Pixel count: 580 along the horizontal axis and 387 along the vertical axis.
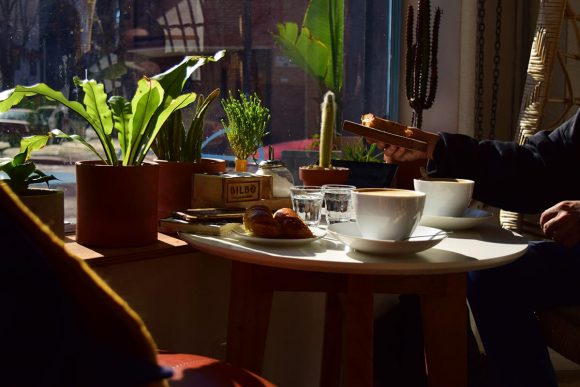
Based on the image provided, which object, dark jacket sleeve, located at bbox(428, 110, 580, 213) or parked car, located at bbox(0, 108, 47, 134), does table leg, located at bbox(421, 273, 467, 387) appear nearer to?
dark jacket sleeve, located at bbox(428, 110, 580, 213)

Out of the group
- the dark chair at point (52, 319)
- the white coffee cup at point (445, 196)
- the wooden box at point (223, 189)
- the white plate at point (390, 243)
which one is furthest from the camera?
the wooden box at point (223, 189)

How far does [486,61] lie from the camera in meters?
3.17

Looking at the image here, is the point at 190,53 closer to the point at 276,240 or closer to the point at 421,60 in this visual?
the point at 421,60

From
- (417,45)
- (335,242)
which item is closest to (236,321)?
(335,242)

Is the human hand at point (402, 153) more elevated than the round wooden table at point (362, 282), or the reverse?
the human hand at point (402, 153)

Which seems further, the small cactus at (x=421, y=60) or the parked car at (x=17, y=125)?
the small cactus at (x=421, y=60)

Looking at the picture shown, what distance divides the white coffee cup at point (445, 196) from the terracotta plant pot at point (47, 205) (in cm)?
79

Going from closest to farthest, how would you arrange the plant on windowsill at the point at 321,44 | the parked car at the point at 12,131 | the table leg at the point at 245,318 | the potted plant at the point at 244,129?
the table leg at the point at 245,318 → the parked car at the point at 12,131 → the potted plant at the point at 244,129 → the plant on windowsill at the point at 321,44

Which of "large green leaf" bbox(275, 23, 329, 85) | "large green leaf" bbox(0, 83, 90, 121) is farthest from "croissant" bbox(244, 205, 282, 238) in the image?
"large green leaf" bbox(275, 23, 329, 85)

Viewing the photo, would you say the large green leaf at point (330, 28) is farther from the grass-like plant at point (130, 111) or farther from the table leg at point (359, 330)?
the table leg at point (359, 330)

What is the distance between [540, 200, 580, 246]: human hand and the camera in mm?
1525

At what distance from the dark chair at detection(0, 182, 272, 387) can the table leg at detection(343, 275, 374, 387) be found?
80cm

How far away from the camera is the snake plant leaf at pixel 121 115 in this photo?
1.56m

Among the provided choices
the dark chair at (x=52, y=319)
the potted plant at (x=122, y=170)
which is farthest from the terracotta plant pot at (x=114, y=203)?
the dark chair at (x=52, y=319)
